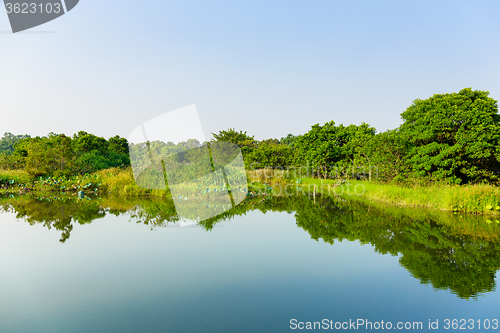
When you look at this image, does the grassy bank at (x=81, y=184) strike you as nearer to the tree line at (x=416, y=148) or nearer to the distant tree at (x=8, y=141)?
the tree line at (x=416, y=148)

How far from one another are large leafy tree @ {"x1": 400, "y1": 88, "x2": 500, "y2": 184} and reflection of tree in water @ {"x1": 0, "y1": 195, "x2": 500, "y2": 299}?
4176mm

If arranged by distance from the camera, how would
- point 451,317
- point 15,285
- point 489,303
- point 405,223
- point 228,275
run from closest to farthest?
point 451,317
point 489,303
point 15,285
point 228,275
point 405,223

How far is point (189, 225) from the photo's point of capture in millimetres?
9141

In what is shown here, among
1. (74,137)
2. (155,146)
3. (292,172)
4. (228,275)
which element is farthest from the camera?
(74,137)

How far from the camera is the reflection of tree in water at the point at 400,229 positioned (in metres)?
5.06

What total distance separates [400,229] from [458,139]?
→ 7.64 meters

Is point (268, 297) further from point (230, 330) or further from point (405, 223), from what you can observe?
point (405, 223)

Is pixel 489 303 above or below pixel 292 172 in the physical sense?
above

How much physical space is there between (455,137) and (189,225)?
12144mm

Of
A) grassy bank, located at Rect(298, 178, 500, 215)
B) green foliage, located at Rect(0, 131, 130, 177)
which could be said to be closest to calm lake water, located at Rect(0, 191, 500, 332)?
grassy bank, located at Rect(298, 178, 500, 215)

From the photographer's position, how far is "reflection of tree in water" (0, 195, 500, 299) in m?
5.06

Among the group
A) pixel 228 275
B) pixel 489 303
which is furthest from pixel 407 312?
pixel 228 275

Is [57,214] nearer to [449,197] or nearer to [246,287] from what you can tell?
[246,287]

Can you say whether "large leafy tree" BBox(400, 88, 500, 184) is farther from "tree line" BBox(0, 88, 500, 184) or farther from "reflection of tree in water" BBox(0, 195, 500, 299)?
"reflection of tree in water" BBox(0, 195, 500, 299)
